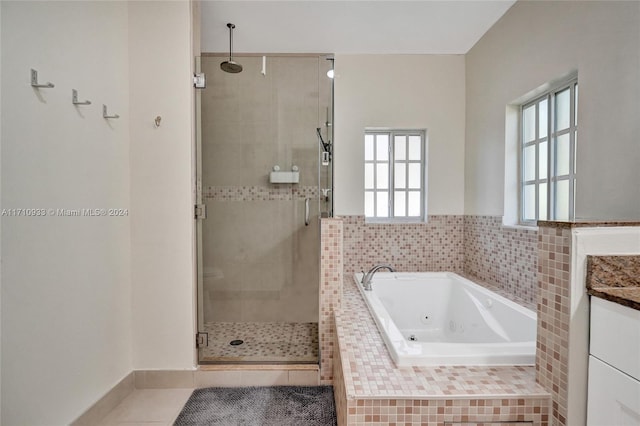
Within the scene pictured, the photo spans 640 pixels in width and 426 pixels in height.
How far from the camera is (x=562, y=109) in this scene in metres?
2.00

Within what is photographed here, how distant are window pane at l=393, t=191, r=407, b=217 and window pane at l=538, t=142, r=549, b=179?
115 centimetres

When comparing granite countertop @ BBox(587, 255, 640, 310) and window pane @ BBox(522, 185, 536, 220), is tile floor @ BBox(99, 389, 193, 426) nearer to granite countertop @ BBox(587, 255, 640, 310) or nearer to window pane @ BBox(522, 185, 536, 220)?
granite countertop @ BBox(587, 255, 640, 310)

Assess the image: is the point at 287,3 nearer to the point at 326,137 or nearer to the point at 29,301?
the point at 326,137

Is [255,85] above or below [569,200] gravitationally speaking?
above

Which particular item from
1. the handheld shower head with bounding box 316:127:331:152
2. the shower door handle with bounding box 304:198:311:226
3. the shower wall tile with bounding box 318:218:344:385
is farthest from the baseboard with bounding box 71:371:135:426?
the handheld shower head with bounding box 316:127:331:152

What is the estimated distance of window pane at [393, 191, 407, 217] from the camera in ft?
10.2

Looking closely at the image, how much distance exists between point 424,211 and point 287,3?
2.11 metres

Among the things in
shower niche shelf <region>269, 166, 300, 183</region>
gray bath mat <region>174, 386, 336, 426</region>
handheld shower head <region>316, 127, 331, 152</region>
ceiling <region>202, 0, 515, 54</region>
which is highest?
ceiling <region>202, 0, 515, 54</region>

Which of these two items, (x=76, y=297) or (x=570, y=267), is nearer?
(x=570, y=267)

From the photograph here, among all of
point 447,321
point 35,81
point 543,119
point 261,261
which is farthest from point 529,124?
point 35,81

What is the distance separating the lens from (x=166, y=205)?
6.16 feet

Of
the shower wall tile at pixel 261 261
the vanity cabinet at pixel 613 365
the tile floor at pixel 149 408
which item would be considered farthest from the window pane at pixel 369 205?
the vanity cabinet at pixel 613 365

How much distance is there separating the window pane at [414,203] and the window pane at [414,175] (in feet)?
0.26

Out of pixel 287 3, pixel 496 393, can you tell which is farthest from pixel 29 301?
pixel 287 3
